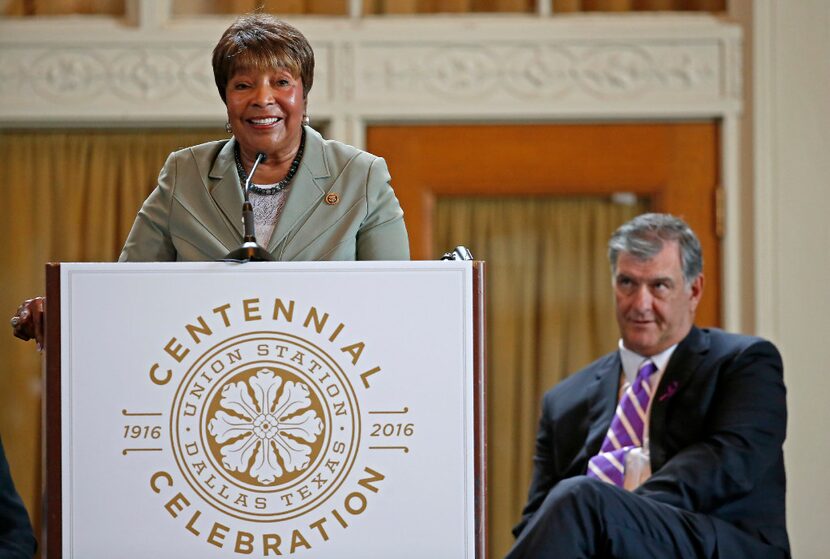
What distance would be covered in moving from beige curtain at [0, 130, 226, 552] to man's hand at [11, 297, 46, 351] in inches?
87.6

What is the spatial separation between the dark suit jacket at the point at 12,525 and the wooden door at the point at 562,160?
181cm

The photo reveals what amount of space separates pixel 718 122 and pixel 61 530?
2.65m

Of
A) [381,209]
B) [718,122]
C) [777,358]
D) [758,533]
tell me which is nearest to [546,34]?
[718,122]

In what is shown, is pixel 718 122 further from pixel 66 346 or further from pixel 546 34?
pixel 66 346

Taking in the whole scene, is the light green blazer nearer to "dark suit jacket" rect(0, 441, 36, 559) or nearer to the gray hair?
"dark suit jacket" rect(0, 441, 36, 559)

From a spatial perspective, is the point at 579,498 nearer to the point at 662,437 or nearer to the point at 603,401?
the point at 662,437

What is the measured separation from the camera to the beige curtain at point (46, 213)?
378 centimetres

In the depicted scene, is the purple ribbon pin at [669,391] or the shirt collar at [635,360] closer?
the purple ribbon pin at [669,391]

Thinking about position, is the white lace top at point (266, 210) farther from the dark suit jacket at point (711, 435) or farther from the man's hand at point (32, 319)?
the dark suit jacket at point (711, 435)

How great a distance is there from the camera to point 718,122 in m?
3.70

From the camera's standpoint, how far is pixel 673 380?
8.82ft

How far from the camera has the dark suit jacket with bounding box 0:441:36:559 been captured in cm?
205

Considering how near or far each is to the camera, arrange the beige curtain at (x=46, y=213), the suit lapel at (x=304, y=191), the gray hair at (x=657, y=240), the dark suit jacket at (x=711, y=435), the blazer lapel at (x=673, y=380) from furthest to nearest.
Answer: the beige curtain at (x=46, y=213)
the gray hair at (x=657, y=240)
the blazer lapel at (x=673, y=380)
the dark suit jacket at (x=711, y=435)
the suit lapel at (x=304, y=191)

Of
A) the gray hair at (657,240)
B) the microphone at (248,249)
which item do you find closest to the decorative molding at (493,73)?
the gray hair at (657,240)
